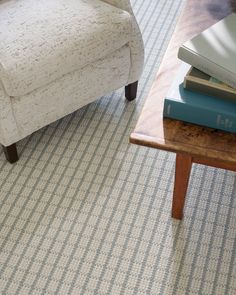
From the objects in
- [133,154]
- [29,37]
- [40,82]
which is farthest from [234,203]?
[29,37]

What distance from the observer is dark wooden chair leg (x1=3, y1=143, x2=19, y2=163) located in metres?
1.64

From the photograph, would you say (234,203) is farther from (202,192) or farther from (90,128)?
(90,128)

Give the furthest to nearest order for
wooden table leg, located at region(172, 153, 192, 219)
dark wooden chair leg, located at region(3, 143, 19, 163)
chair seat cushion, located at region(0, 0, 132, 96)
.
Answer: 1. dark wooden chair leg, located at region(3, 143, 19, 163)
2. chair seat cushion, located at region(0, 0, 132, 96)
3. wooden table leg, located at region(172, 153, 192, 219)

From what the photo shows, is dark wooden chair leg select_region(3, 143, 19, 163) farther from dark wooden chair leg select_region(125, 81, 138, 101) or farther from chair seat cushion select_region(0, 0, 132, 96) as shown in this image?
dark wooden chair leg select_region(125, 81, 138, 101)

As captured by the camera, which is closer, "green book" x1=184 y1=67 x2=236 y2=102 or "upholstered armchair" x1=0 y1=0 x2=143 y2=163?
"green book" x1=184 y1=67 x2=236 y2=102

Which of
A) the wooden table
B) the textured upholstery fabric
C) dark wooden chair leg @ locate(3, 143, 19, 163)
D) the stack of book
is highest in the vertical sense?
the stack of book

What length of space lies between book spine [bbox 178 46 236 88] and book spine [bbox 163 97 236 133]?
0.27 ft

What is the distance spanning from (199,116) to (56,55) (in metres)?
0.52

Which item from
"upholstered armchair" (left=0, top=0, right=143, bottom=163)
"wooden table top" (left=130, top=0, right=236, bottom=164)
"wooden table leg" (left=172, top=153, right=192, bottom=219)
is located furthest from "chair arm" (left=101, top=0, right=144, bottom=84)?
"wooden table leg" (left=172, top=153, right=192, bottom=219)

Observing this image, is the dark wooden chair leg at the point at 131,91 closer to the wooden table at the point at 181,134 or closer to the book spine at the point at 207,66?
the wooden table at the point at 181,134

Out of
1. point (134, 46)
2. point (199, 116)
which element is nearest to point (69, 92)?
point (134, 46)

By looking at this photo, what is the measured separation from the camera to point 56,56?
1.49 m

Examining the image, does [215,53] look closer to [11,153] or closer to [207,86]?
[207,86]

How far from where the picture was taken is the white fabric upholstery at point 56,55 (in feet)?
4.82
